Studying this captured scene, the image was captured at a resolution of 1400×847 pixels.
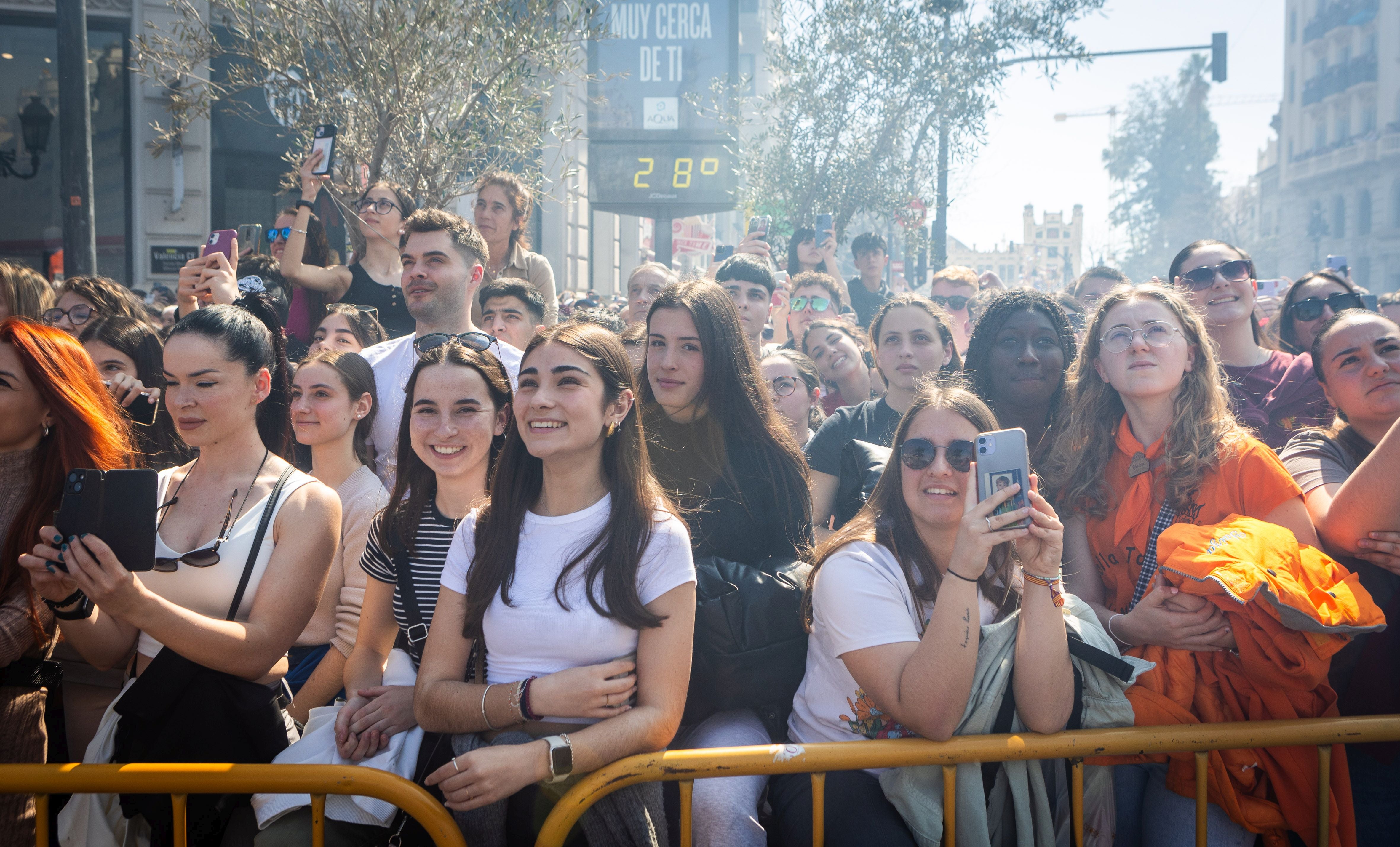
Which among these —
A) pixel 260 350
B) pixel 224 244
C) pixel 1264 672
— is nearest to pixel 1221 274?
pixel 1264 672

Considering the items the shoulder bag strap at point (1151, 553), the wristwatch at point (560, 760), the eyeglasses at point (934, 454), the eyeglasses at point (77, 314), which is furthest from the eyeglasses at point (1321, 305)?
the eyeglasses at point (77, 314)

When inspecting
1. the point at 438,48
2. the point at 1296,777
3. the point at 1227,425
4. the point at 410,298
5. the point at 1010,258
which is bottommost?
the point at 1296,777

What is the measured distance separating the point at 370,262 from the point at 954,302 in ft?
15.0

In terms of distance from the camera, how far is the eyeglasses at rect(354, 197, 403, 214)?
5.34 meters

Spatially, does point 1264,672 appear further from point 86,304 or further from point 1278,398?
point 86,304

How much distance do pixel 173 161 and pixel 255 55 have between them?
693 centimetres

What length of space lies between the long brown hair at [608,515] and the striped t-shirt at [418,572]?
0.31 meters

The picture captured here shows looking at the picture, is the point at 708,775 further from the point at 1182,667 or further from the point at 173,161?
the point at 173,161

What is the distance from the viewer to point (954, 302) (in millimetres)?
7262

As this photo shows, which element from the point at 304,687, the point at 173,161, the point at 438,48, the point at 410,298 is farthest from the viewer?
the point at 173,161

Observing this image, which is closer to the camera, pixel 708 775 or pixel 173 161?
pixel 708 775

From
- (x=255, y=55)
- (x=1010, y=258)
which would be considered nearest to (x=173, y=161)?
(x=255, y=55)

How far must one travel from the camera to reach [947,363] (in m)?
4.62

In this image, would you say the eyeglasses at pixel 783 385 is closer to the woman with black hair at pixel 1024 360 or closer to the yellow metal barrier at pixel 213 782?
the woman with black hair at pixel 1024 360
